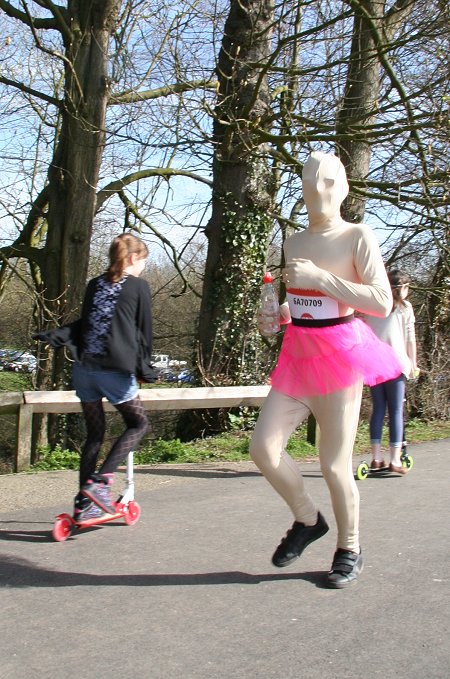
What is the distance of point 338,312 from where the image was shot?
14.8 ft

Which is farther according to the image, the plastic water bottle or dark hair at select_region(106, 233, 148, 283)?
dark hair at select_region(106, 233, 148, 283)

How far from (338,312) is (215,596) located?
1605 millimetres

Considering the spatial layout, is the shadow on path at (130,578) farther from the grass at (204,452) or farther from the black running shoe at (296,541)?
the grass at (204,452)

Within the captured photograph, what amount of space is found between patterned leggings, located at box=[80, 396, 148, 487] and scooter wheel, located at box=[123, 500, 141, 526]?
340mm

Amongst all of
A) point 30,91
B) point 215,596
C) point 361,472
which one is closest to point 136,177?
point 30,91

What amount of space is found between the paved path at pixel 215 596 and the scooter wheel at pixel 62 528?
8 cm

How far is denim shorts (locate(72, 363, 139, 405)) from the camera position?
536 centimetres

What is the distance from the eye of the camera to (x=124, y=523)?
5.62 meters

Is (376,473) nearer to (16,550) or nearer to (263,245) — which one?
(16,550)

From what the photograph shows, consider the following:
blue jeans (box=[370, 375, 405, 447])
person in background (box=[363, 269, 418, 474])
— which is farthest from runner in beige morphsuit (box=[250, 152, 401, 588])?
blue jeans (box=[370, 375, 405, 447])

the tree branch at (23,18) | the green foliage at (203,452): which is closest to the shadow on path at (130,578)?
the green foliage at (203,452)

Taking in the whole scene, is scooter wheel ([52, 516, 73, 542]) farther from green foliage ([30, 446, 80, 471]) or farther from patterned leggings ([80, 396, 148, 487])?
green foliage ([30, 446, 80, 471])

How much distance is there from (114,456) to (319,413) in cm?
153

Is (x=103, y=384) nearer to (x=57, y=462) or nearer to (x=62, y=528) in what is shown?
(x=62, y=528)
